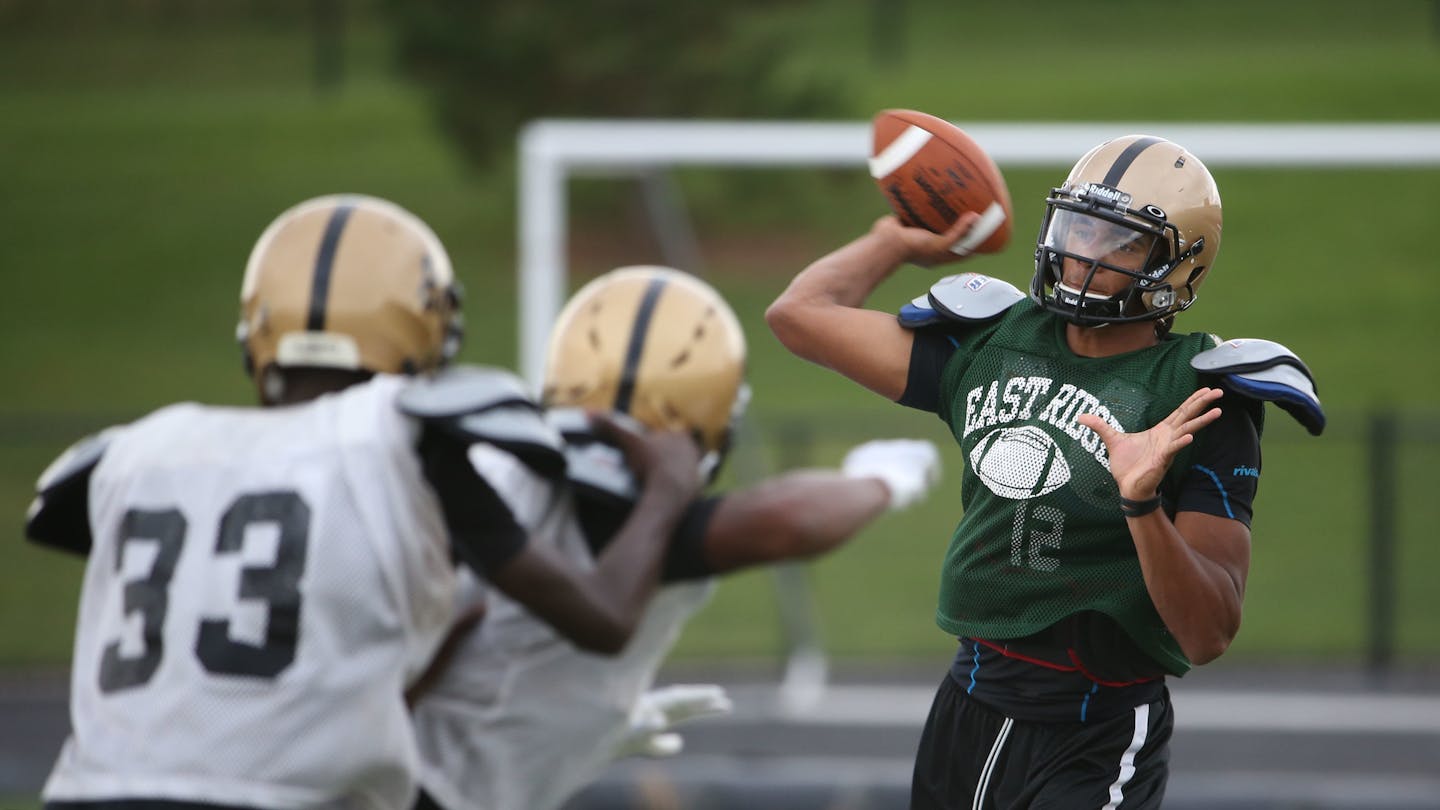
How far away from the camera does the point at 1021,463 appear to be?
9.16 ft

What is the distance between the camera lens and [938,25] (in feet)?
88.4

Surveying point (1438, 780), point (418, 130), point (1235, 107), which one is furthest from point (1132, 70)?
point (1438, 780)

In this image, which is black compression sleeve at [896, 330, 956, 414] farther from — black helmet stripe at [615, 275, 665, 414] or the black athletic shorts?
black helmet stripe at [615, 275, 665, 414]

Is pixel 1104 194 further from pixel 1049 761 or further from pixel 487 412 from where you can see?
pixel 487 412

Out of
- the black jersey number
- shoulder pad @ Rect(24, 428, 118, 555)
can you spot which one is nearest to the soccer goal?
shoulder pad @ Rect(24, 428, 118, 555)

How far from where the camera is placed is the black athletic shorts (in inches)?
111

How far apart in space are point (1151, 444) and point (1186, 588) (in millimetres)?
232

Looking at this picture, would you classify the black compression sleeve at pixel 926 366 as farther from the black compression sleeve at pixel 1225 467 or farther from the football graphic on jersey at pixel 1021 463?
the black compression sleeve at pixel 1225 467

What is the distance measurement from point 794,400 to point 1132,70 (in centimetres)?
1143

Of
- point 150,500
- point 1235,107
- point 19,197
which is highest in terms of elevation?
point 150,500

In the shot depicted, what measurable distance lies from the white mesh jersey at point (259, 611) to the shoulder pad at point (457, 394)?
0.14ft

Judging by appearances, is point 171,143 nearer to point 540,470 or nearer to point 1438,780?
point 1438,780

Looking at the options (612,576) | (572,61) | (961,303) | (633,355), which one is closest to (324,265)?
(612,576)

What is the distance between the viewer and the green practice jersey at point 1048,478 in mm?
2732
